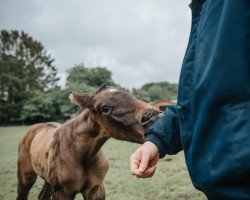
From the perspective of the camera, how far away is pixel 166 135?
1.84 meters

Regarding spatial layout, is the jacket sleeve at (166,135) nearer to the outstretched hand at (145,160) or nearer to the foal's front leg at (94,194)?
the outstretched hand at (145,160)

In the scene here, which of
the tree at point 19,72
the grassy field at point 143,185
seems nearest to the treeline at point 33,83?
the tree at point 19,72

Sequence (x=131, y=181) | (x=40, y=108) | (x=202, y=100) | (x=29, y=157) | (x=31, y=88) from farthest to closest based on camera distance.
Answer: (x=31, y=88) < (x=40, y=108) < (x=131, y=181) < (x=29, y=157) < (x=202, y=100)

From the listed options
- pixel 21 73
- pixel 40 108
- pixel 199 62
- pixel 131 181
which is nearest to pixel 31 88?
pixel 21 73

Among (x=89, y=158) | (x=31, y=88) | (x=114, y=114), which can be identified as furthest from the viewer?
(x=31, y=88)

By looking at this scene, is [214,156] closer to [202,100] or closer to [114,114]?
[202,100]

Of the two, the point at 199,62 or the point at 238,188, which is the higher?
the point at 199,62

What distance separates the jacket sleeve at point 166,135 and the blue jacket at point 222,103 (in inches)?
21.6

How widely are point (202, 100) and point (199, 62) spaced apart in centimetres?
14

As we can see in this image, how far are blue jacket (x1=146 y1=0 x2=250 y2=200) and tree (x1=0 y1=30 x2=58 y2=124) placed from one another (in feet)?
172

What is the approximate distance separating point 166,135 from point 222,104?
2.53 ft

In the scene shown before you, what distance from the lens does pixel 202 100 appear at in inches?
46.1

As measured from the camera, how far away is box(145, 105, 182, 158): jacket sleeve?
6.02 ft

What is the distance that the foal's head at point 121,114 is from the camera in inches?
170
